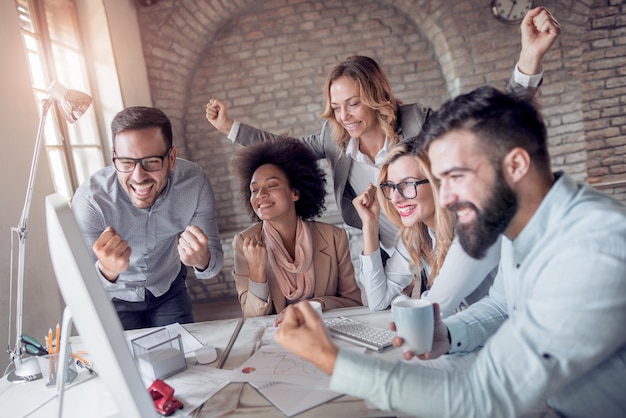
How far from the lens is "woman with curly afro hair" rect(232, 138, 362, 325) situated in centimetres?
211

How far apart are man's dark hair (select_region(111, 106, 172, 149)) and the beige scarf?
0.69 metres

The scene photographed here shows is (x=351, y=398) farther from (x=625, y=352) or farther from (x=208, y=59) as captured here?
(x=208, y=59)

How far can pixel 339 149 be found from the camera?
2715 millimetres

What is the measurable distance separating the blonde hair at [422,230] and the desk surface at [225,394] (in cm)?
30

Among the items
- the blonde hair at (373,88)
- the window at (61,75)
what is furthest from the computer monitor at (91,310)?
the window at (61,75)

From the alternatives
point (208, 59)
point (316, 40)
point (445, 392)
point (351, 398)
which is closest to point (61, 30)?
point (208, 59)

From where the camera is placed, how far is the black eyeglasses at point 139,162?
2029mm

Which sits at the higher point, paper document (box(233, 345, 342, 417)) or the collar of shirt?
the collar of shirt

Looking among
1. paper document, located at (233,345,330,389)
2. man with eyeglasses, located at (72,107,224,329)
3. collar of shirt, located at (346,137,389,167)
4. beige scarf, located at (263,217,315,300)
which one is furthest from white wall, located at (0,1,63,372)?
collar of shirt, located at (346,137,389,167)

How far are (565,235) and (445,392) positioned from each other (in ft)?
1.26

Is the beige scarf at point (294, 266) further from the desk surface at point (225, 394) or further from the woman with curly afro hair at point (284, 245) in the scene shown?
the desk surface at point (225, 394)

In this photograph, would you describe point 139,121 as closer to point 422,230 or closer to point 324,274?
point 324,274

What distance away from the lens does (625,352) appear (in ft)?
3.15

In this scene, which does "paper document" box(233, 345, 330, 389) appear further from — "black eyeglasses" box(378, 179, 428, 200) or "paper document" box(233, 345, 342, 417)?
"black eyeglasses" box(378, 179, 428, 200)
